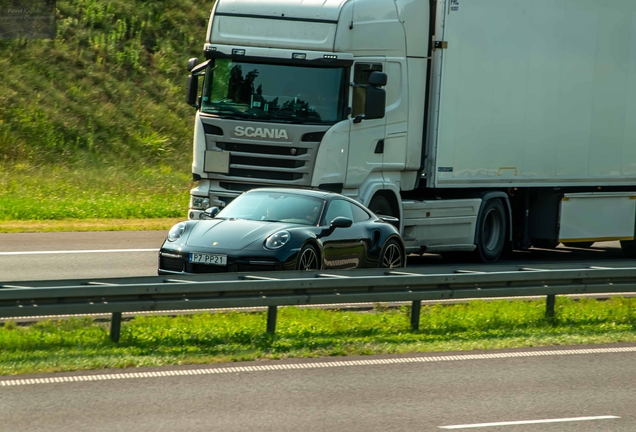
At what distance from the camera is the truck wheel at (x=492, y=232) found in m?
18.5

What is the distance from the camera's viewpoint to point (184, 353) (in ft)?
30.8

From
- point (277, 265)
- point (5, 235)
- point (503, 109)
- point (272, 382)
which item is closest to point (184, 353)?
point (272, 382)

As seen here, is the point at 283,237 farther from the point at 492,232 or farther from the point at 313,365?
the point at 492,232

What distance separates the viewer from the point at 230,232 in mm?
12859

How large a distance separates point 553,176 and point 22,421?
1363 cm

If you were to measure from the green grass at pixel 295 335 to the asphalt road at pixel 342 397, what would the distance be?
14.4 inches

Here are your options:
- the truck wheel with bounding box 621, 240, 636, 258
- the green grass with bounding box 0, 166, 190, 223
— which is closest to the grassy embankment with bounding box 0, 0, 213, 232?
the green grass with bounding box 0, 166, 190, 223

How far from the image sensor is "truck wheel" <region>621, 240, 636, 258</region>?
2112 centimetres

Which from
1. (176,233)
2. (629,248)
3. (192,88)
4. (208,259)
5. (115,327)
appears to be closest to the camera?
(115,327)

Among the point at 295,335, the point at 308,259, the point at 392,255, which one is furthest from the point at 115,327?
the point at 392,255

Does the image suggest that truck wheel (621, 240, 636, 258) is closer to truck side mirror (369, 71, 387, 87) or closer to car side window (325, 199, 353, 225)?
truck side mirror (369, 71, 387, 87)

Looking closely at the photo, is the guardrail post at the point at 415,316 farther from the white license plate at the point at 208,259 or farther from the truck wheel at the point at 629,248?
the truck wheel at the point at 629,248

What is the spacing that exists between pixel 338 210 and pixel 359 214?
1.47ft

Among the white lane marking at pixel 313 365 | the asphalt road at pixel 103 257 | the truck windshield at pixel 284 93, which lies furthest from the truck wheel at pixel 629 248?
the white lane marking at pixel 313 365
